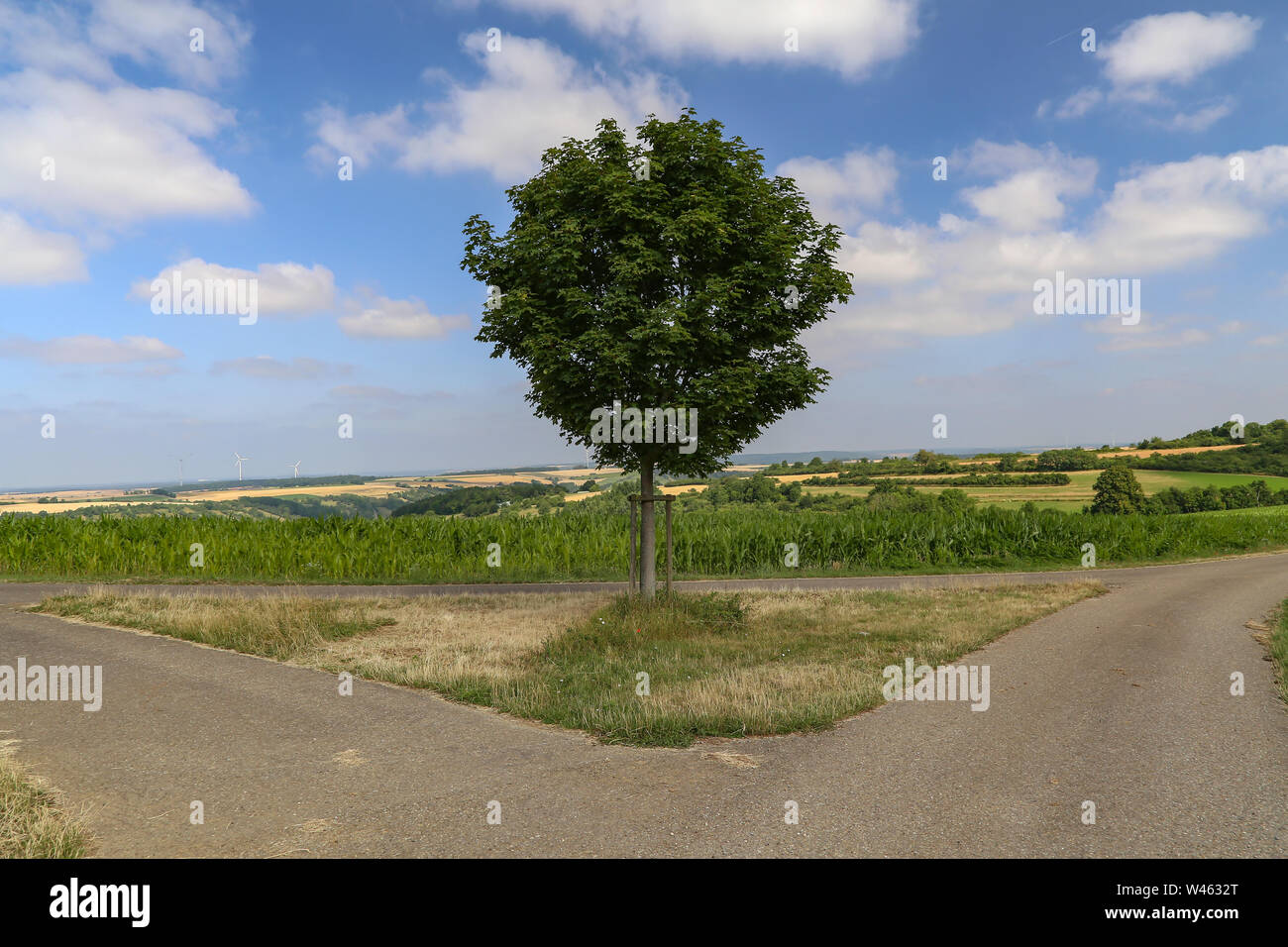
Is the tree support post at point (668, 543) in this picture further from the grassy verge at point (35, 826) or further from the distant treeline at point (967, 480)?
the distant treeline at point (967, 480)

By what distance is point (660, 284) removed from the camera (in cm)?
1209

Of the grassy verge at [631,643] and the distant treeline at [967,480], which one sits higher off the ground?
the distant treeline at [967,480]

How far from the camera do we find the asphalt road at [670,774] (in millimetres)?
4832

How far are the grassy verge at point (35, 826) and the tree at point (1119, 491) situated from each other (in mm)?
39917

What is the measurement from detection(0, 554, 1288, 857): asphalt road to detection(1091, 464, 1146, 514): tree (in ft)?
100

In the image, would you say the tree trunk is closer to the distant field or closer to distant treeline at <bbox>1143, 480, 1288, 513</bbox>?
the distant field

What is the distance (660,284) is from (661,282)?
0.16ft

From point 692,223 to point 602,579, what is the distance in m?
→ 12.2

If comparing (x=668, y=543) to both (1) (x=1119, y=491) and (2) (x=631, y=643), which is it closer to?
(2) (x=631, y=643)

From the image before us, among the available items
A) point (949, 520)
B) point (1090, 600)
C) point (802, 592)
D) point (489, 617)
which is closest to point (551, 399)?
point (489, 617)

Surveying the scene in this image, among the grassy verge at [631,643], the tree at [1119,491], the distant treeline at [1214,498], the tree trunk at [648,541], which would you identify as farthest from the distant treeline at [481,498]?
the distant treeline at [1214,498]

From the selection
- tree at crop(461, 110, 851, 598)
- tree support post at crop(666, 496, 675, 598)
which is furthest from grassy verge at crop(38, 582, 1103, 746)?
tree at crop(461, 110, 851, 598)

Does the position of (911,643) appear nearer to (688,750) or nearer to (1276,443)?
(688,750)

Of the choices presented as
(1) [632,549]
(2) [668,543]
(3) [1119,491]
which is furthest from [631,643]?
(3) [1119,491]
